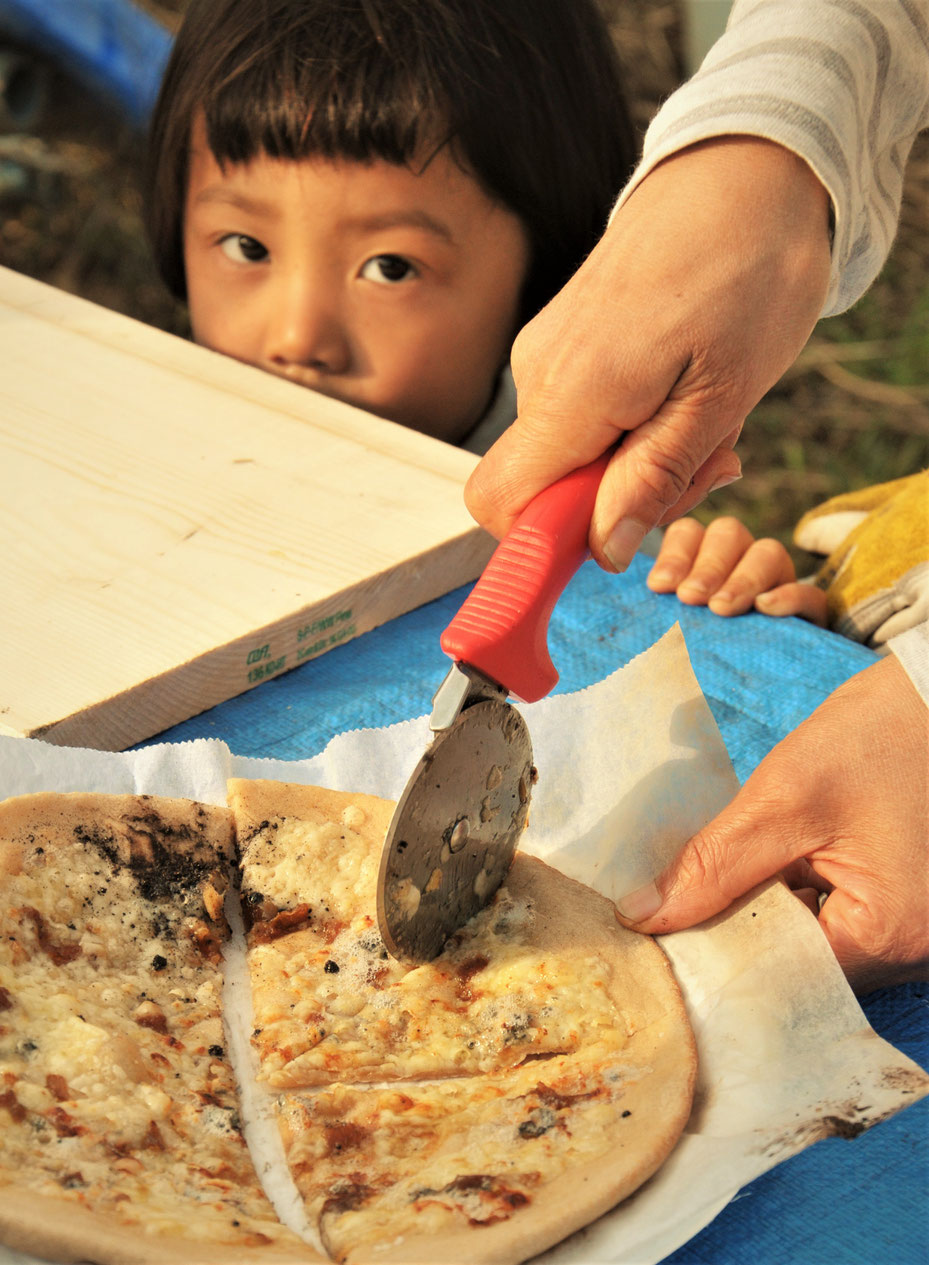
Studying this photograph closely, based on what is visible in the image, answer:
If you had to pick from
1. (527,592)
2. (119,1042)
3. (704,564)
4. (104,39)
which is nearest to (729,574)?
(704,564)

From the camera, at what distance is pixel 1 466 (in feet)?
7.75

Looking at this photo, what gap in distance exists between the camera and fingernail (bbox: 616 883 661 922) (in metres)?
1.53

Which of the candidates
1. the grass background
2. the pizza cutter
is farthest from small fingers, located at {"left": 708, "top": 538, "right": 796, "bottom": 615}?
the grass background

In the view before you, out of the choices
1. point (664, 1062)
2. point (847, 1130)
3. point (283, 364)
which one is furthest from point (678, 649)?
point (283, 364)

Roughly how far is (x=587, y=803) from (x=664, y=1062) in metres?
0.47

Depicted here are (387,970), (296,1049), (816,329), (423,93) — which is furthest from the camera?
(816,329)

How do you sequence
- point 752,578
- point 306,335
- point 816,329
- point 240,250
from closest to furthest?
point 752,578, point 306,335, point 240,250, point 816,329

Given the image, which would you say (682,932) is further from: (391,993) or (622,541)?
(622,541)

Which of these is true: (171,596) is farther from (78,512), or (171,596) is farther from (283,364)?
(283,364)

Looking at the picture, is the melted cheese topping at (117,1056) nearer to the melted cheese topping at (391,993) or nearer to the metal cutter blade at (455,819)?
the melted cheese topping at (391,993)

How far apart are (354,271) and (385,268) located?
3.0 inches

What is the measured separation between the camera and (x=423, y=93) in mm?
2754

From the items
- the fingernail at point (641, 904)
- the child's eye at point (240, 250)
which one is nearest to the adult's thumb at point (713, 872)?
the fingernail at point (641, 904)

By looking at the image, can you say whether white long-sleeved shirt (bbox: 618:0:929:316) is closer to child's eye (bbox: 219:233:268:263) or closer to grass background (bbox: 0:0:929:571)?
child's eye (bbox: 219:233:268:263)
